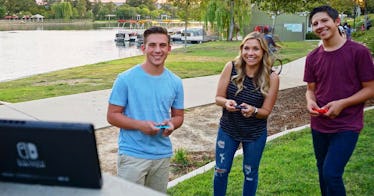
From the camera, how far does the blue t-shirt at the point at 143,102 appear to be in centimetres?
302

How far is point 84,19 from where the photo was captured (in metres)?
144

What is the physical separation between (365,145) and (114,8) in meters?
155

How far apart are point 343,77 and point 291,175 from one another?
1.88 m

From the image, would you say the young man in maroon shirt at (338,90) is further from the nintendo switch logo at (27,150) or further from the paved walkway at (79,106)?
the paved walkway at (79,106)

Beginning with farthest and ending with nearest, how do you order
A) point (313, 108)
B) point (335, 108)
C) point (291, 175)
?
point (291, 175) < point (313, 108) < point (335, 108)

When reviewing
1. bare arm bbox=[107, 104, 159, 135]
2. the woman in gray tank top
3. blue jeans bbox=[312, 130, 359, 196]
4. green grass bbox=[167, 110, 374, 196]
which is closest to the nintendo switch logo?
bare arm bbox=[107, 104, 159, 135]

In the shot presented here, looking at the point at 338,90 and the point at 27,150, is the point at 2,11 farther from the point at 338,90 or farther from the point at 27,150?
the point at 27,150

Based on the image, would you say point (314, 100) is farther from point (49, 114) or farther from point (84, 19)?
point (84, 19)

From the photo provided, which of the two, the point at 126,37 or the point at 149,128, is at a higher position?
the point at 149,128

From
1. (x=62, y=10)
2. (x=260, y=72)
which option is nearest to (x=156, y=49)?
(x=260, y=72)

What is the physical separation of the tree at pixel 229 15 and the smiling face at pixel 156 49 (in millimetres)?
35162

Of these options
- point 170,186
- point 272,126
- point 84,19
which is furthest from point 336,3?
point 84,19

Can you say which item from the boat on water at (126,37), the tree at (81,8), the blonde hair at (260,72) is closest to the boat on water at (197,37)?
the boat on water at (126,37)

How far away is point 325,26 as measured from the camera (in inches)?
139
